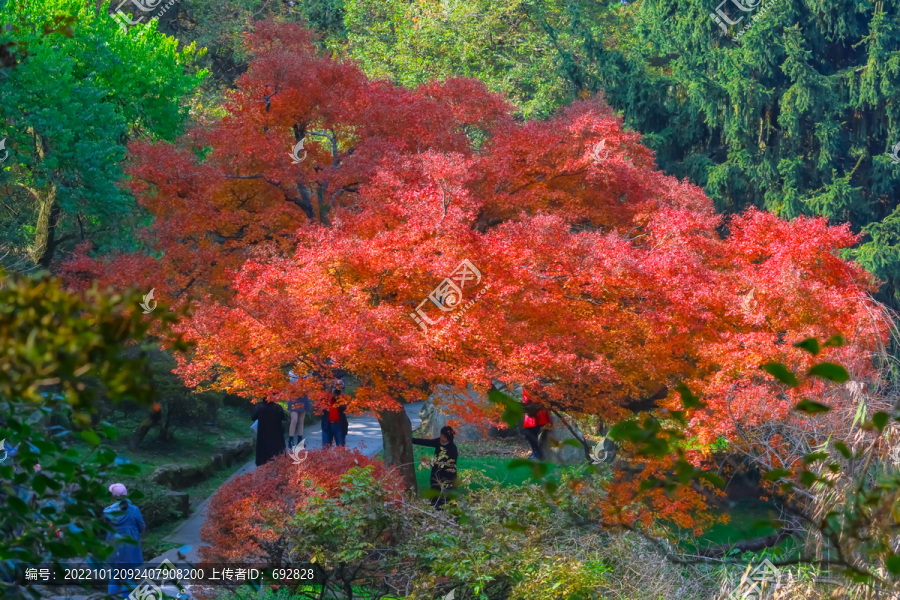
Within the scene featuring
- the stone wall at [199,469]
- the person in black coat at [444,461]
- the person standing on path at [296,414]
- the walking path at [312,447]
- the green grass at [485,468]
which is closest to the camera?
the person in black coat at [444,461]

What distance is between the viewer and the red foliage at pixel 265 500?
7.57 m

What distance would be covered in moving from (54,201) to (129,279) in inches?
155

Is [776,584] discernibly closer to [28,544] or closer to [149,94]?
[28,544]

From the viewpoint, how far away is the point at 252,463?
15.2 m

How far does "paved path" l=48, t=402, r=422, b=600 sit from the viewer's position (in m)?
8.69

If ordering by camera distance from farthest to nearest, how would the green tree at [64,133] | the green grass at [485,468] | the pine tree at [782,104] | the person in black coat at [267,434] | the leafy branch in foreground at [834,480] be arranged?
the pine tree at [782,104], the green grass at [485,468], the green tree at [64,133], the person in black coat at [267,434], the leafy branch in foreground at [834,480]

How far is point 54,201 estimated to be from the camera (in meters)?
13.0

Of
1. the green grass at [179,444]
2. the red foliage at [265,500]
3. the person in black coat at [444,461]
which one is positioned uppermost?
the red foliage at [265,500]

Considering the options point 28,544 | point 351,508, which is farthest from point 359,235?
point 28,544

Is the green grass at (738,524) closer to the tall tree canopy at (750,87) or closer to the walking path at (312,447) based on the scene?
the walking path at (312,447)

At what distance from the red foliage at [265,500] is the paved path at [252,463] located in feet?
1.24

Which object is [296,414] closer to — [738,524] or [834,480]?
[738,524]

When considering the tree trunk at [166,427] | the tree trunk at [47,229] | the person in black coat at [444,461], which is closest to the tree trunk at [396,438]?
the person in black coat at [444,461]

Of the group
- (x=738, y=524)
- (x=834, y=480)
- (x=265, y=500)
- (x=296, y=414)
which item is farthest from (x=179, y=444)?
(x=834, y=480)
